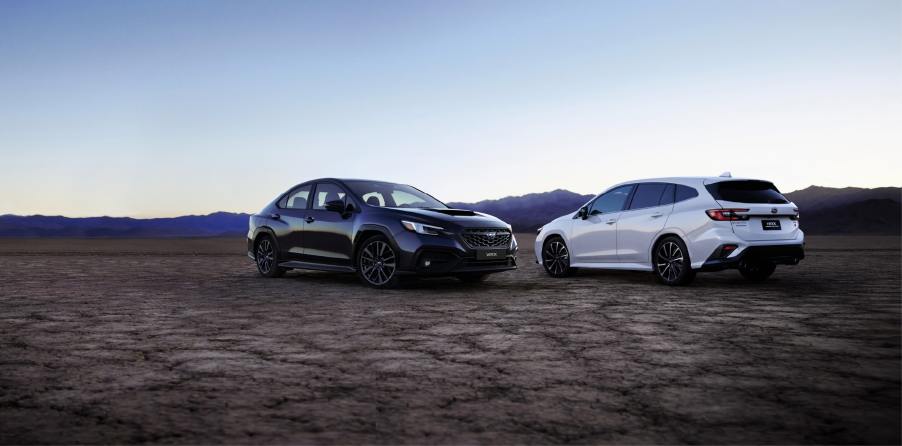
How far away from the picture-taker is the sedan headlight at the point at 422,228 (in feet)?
34.6

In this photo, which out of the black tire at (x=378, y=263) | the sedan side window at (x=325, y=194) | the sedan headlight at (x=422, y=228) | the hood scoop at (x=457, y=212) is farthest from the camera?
the sedan side window at (x=325, y=194)

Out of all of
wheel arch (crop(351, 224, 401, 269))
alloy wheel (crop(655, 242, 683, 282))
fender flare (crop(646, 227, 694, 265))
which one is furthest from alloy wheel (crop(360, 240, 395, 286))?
alloy wheel (crop(655, 242, 683, 282))

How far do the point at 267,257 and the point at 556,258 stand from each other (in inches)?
203

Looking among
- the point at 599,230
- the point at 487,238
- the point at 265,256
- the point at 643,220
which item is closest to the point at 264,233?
the point at 265,256

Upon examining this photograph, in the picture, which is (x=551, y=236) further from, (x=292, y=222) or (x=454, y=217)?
(x=292, y=222)

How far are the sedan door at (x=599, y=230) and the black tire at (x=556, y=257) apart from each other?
0.74ft

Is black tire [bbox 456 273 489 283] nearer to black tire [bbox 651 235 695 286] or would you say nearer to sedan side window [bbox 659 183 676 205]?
black tire [bbox 651 235 695 286]

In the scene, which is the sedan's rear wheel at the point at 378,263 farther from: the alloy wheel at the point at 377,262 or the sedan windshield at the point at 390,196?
the sedan windshield at the point at 390,196

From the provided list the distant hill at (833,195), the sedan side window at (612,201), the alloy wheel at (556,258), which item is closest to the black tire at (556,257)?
the alloy wheel at (556,258)

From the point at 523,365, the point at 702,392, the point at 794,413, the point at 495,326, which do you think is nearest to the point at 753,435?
the point at 794,413

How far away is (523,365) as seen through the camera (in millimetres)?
5262

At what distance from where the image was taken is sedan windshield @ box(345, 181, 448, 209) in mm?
11680

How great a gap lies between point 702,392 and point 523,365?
1.28 m

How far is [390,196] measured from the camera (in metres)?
12.0
